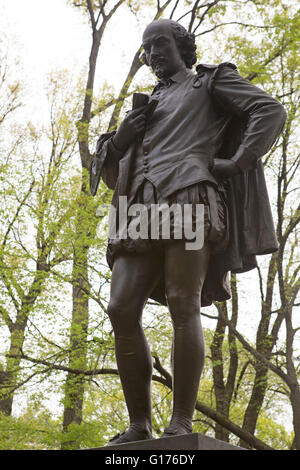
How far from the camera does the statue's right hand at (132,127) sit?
143 inches

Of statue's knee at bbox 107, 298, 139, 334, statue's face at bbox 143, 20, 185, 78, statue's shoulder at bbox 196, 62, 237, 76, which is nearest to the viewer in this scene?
statue's knee at bbox 107, 298, 139, 334

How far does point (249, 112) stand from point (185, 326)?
4.10 feet

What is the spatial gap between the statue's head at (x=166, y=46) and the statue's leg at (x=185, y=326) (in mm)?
1231

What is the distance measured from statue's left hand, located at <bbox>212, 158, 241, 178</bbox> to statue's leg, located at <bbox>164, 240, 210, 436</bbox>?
0.42 metres

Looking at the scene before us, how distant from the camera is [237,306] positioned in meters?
13.5

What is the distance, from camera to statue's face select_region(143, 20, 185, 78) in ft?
12.2

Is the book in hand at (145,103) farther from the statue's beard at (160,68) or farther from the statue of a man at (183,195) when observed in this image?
the statue's beard at (160,68)

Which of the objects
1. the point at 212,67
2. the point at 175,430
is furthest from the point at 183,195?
the point at 175,430

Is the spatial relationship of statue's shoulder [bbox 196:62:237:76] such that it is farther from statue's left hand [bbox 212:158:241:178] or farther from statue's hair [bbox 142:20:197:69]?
statue's left hand [bbox 212:158:241:178]

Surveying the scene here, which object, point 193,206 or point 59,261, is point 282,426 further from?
point 193,206

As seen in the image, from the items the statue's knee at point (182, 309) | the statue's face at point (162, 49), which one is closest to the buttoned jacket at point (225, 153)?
the statue's face at point (162, 49)

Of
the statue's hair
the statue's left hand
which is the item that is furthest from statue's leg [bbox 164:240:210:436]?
the statue's hair

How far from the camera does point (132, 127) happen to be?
11.9ft
